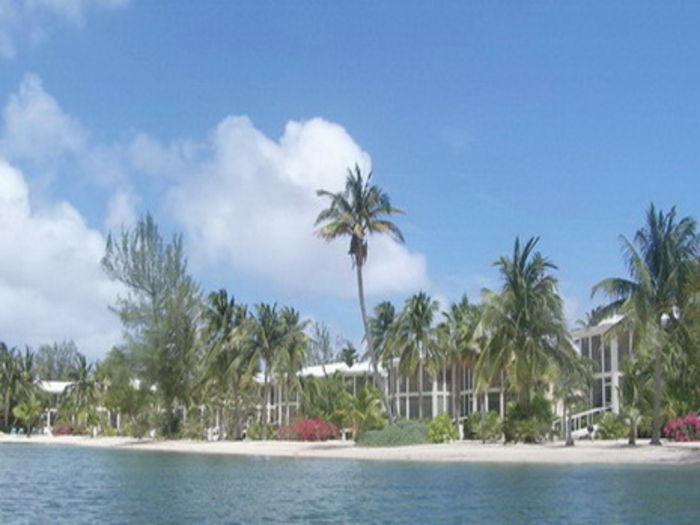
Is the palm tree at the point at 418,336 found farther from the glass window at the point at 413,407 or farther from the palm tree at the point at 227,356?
the glass window at the point at 413,407

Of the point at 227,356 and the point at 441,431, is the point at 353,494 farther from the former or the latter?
the point at 227,356

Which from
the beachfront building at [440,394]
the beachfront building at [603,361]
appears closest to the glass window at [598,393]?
the beachfront building at [603,361]

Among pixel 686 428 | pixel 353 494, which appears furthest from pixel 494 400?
pixel 353 494

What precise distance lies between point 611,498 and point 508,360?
20.9m

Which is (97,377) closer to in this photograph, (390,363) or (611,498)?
(390,363)

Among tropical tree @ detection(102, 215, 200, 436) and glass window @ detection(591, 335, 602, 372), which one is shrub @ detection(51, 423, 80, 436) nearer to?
tropical tree @ detection(102, 215, 200, 436)

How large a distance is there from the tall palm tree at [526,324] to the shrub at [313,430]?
1688cm

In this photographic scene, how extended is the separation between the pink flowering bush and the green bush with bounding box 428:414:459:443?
11.3 m

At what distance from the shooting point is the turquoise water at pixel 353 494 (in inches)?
714

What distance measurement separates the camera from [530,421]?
42031 millimetres

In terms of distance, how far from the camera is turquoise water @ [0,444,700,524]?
59.5ft

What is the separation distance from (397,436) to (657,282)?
50.7 ft

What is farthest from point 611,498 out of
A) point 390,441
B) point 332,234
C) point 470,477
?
point 332,234

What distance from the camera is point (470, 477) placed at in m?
27.8
